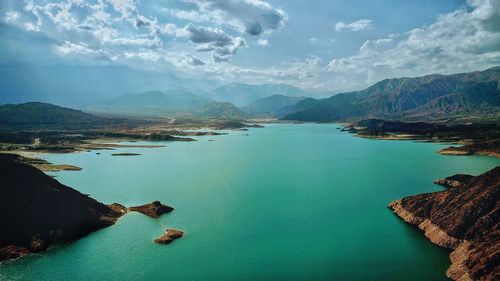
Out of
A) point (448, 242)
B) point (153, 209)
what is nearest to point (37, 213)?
point (153, 209)

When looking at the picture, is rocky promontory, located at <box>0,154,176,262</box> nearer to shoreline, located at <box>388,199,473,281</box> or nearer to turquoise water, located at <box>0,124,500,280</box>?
turquoise water, located at <box>0,124,500,280</box>

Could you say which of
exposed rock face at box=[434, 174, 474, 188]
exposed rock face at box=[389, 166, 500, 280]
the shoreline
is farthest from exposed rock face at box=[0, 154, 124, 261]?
exposed rock face at box=[434, 174, 474, 188]

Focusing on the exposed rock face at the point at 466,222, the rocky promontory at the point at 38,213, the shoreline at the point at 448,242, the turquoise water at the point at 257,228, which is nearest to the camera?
the exposed rock face at the point at 466,222

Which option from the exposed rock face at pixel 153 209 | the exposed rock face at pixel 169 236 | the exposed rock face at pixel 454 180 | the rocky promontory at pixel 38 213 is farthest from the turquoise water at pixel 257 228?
the exposed rock face at pixel 454 180

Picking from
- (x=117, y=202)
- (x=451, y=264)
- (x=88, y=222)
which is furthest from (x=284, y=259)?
(x=117, y=202)

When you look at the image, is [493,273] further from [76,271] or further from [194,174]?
[194,174]

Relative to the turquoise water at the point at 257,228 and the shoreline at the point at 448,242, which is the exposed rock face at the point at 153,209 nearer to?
the turquoise water at the point at 257,228
